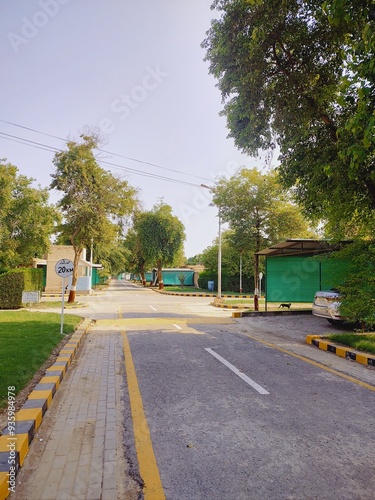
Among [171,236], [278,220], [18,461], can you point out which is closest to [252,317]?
[278,220]

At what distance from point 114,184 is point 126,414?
1789cm

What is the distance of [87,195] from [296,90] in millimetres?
14013


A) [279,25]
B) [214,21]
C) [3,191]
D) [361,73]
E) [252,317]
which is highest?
[214,21]

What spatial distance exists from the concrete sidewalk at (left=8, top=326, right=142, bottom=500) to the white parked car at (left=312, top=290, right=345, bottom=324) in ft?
25.2

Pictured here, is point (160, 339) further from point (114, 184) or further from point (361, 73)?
point (114, 184)

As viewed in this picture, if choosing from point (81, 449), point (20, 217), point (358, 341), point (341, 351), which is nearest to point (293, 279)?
point (358, 341)

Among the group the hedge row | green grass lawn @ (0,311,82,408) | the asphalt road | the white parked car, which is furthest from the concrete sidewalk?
the hedge row

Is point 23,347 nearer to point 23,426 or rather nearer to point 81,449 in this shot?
point 23,426

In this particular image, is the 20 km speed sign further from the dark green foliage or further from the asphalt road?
the dark green foliage

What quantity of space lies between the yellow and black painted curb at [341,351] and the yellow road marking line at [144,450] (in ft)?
16.0

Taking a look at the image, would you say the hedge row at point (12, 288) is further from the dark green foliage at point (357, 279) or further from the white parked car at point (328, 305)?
the dark green foliage at point (357, 279)

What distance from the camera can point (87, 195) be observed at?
19906 millimetres

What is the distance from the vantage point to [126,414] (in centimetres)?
402

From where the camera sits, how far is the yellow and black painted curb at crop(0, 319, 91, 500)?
2.69 m
